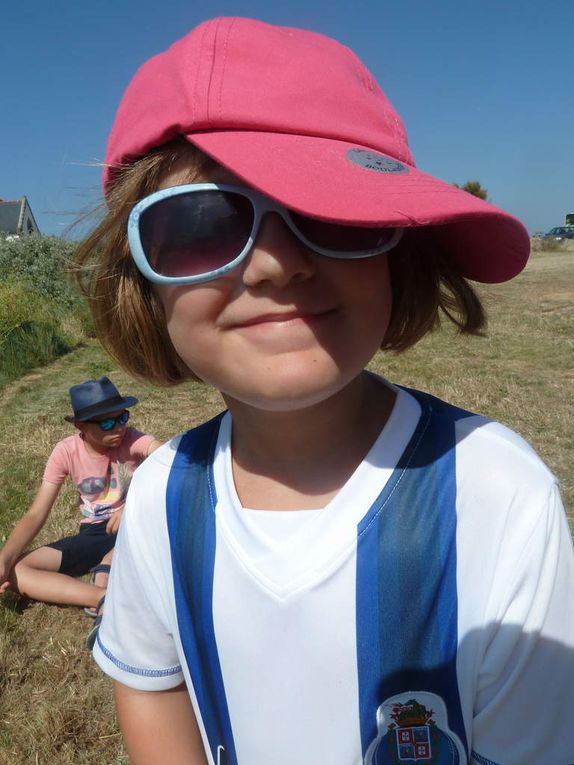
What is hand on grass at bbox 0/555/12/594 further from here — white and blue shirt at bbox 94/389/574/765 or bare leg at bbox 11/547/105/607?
white and blue shirt at bbox 94/389/574/765

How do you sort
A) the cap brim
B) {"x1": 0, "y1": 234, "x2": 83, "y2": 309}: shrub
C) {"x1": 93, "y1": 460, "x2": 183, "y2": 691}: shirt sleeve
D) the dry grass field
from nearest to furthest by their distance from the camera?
the cap brim < {"x1": 93, "y1": 460, "x2": 183, "y2": 691}: shirt sleeve < the dry grass field < {"x1": 0, "y1": 234, "x2": 83, "y2": 309}: shrub

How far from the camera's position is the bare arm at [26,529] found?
314 centimetres

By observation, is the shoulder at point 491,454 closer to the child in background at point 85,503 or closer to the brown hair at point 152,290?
the brown hair at point 152,290

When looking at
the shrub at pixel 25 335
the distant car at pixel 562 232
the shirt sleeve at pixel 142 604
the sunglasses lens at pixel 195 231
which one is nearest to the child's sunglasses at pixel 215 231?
the sunglasses lens at pixel 195 231

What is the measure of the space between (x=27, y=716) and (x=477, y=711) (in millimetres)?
2196

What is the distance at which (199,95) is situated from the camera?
881 millimetres

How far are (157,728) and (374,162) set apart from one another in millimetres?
1116

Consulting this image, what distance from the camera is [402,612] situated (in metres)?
0.91

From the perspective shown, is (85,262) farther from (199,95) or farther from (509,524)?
(509,524)

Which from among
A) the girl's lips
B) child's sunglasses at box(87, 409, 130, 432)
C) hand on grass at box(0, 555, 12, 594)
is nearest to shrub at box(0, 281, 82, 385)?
child's sunglasses at box(87, 409, 130, 432)

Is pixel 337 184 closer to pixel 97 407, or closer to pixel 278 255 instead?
pixel 278 255

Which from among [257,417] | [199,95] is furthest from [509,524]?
[199,95]

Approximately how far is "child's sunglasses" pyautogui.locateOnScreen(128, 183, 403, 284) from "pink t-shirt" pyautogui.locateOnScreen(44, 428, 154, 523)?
9.07 ft

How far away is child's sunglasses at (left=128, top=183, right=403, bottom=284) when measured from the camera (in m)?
0.85
